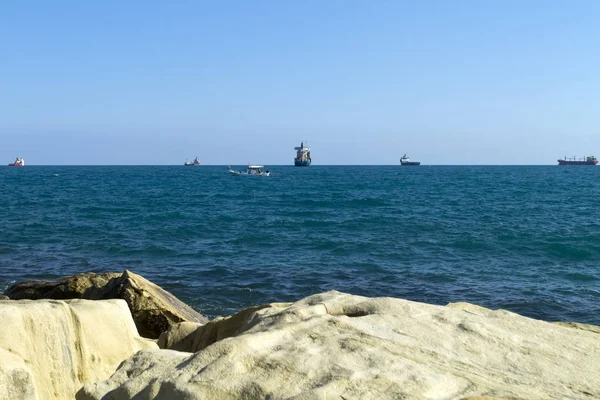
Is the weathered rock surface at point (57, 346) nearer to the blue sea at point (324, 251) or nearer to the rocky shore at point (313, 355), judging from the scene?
the rocky shore at point (313, 355)

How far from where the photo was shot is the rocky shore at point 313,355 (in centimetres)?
341

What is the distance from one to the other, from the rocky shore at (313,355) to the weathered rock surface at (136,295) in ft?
6.04

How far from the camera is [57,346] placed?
4.94m

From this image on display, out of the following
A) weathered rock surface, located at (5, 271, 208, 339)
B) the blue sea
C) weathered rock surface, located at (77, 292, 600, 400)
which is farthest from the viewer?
the blue sea

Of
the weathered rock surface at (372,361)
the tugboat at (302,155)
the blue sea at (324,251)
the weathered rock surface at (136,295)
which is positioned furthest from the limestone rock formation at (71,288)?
the tugboat at (302,155)

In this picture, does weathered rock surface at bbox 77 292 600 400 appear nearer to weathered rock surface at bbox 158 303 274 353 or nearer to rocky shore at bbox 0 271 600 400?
rocky shore at bbox 0 271 600 400

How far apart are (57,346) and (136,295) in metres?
2.95

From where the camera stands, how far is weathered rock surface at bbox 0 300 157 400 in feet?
13.6

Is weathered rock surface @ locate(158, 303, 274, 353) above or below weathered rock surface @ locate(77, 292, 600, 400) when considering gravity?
below

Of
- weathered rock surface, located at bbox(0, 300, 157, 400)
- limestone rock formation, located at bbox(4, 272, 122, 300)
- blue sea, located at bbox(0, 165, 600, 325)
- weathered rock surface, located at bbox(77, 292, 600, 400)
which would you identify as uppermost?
weathered rock surface, located at bbox(77, 292, 600, 400)

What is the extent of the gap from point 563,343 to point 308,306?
1.98 m

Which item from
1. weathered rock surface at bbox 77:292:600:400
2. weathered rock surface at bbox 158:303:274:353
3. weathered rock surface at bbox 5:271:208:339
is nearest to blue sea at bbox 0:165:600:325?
weathered rock surface at bbox 5:271:208:339

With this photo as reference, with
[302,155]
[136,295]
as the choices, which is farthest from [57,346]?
[302,155]

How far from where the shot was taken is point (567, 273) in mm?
15820
